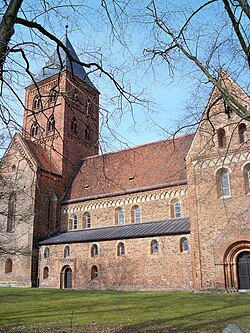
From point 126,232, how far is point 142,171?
5.89 metres

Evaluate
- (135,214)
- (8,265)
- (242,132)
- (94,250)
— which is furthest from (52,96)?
(8,265)

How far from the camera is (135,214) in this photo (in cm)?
2952

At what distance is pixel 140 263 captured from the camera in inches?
986

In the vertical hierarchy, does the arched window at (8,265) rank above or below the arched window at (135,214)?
below

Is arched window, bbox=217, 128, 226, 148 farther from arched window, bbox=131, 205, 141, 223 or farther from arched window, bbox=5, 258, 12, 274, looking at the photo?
arched window, bbox=5, 258, 12, 274

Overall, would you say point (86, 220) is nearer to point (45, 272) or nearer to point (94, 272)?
point (45, 272)

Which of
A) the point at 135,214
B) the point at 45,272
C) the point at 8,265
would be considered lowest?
the point at 45,272

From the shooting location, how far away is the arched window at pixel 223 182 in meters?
21.7

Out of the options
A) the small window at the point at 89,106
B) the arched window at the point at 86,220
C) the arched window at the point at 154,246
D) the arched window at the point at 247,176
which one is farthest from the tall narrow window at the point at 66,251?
the small window at the point at 89,106

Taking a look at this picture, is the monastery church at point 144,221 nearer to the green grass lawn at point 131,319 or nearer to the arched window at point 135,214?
the arched window at point 135,214

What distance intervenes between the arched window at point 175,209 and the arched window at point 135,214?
10.0ft

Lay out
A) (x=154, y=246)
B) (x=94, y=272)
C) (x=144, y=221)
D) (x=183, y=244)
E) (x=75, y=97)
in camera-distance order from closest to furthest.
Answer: (x=75, y=97) < (x=183, y=244) < (x=154, y=246) < (x=94, y=272) < (x=144, y=221)

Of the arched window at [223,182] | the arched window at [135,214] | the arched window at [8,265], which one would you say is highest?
the arched window at [223,182]

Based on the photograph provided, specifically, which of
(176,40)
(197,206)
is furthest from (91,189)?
(176,40)
